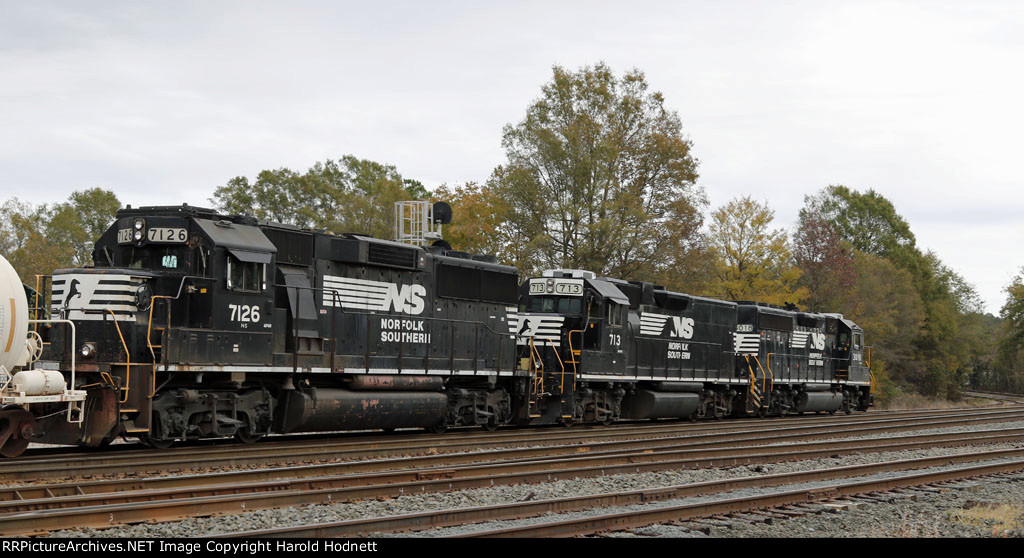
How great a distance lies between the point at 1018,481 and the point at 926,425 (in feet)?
40.7

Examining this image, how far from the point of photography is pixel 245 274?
15188 millimetres

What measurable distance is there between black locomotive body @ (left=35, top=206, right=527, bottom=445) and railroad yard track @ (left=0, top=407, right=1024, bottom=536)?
0.64 meters

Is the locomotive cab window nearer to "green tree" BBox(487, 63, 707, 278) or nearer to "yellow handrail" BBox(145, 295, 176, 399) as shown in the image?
"yellow handrail" BBox(145, 295, 176, 399)

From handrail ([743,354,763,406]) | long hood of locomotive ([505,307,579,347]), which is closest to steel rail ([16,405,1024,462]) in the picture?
long hood of locomotive ([505,307,579,347])

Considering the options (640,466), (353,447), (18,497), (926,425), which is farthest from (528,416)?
(18,497)

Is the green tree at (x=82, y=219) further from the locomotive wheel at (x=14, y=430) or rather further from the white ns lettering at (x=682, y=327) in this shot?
the locomotive wheel at (x=14, y=430)

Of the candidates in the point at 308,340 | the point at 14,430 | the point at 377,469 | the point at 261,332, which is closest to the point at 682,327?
the point at 308,340

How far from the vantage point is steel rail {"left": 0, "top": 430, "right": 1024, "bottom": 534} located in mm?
8359

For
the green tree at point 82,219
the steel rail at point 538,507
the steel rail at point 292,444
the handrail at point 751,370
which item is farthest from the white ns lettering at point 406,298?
the green tree at point 82,219

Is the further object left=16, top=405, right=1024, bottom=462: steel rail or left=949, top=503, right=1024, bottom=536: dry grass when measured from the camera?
left=16, top=405, right=1024, bottom=462: steel rail

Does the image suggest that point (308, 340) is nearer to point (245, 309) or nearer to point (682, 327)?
point (245, 309)

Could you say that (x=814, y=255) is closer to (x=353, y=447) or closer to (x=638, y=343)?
(x=638, y=343)

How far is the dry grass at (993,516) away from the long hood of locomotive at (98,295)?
10996 mm

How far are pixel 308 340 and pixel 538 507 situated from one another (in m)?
7.80
